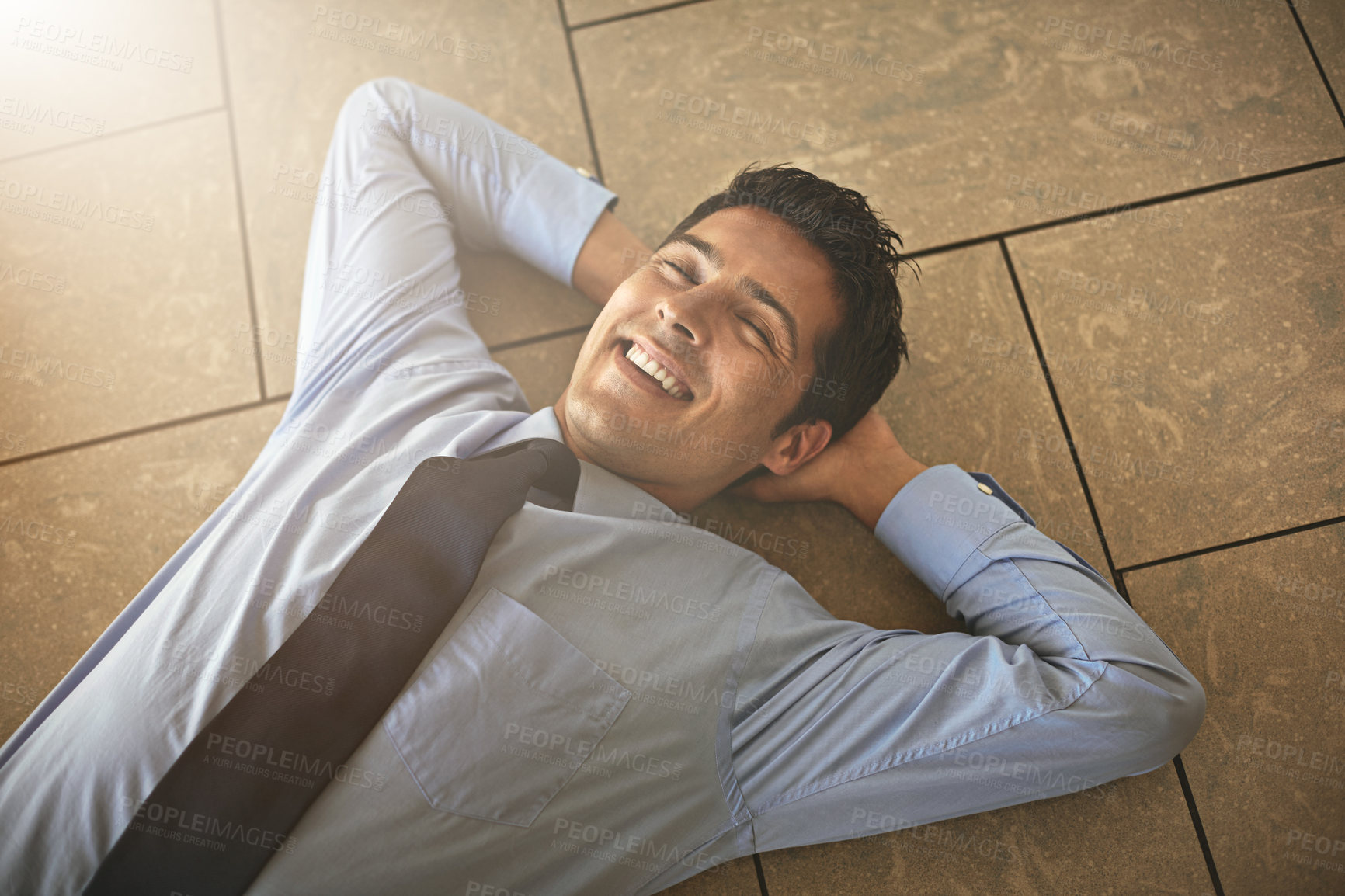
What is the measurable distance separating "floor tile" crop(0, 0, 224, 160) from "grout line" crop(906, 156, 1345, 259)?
1784mm

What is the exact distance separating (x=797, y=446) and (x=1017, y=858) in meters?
0.82

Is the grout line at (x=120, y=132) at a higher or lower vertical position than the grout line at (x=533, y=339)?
higher

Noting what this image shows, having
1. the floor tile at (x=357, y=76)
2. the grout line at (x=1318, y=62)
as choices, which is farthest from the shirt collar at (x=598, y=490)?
the grout line at (x=1318, y=62)

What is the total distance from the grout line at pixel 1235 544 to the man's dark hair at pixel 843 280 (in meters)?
0.66

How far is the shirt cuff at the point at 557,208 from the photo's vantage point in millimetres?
1556

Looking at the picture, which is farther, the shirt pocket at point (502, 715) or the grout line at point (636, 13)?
the grout line at point (636, 13)

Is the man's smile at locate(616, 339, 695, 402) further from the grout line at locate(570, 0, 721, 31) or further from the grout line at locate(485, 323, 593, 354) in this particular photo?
the grout line at locate(570, 0, 721, 31)

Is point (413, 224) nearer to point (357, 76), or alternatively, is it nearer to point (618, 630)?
point (357, 76)

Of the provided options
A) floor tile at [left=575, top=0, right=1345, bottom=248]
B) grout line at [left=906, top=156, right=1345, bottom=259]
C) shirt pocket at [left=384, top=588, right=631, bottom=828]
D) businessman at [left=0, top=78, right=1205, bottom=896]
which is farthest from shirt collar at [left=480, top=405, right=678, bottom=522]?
grout line at [left=906, top=156, right=1345, bottom=259]

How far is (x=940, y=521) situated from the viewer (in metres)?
1.38

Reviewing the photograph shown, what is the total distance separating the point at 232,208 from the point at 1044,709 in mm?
1894

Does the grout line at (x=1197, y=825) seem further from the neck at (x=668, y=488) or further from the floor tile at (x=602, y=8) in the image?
the floor tile at (x=602, y=8)

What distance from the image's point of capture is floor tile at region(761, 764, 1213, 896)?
1.36m

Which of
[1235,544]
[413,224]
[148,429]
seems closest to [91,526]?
[148,429]
